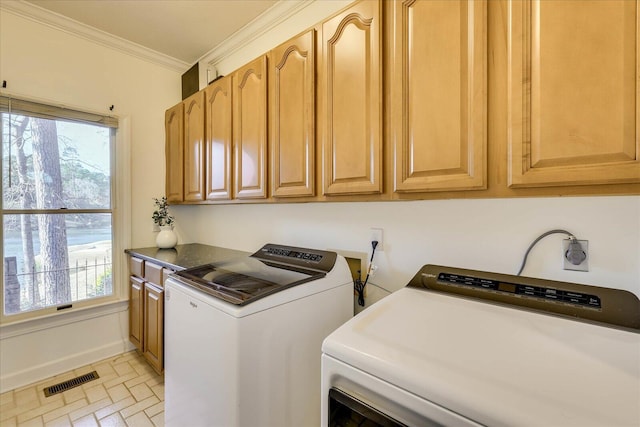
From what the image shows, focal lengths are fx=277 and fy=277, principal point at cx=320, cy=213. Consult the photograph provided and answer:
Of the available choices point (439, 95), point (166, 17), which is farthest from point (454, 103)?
point (166, 17)

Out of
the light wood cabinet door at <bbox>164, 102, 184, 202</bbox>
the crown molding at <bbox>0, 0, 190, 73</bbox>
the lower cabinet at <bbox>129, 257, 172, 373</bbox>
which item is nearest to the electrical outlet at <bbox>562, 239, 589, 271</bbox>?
the lower cabinet at <bbox>129, 257, 172, 373</bbox>

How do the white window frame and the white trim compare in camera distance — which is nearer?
the white trim

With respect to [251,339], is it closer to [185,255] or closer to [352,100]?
[352,100]

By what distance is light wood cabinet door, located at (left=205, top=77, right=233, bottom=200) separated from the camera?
6.39 ft

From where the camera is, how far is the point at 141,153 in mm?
2615

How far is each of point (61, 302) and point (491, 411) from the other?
298 cm

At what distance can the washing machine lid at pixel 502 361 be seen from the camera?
50 cm

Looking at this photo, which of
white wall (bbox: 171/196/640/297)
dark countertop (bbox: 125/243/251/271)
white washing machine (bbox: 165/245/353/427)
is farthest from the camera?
dark countertop (bbox: 125/243/251/271)

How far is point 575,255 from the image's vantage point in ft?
3.20

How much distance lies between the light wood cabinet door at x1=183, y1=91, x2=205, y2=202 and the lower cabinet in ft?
2.14

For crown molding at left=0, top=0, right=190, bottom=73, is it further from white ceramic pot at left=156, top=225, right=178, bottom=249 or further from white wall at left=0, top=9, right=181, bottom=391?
white ceramic pot at left=156, top=225, right=178, bottom=249

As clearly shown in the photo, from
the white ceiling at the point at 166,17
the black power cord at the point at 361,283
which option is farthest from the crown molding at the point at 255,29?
the black power cord at the point at 361,283

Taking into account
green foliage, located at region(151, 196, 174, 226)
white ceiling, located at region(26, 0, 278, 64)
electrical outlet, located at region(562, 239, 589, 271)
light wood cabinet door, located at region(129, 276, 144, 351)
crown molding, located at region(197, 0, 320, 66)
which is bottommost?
light wood cabinet door, located at region(129, 276, 144, 351)

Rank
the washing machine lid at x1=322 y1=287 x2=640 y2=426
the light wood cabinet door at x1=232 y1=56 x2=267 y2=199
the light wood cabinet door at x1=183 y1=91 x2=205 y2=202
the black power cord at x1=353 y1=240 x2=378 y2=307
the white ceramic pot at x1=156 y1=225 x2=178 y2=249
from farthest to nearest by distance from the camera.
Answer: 1. the white ceramic pot at x1=156 y1=225 x2=178 y2=249
2. the light wood cabinet door at x1=183 y1=91 x2=205 y2=202
3. the light wood cabinet door at x1=232 y1=56 x2=267 y2=199
4. the black power cord at x1=353 y1=240 x2=378 y2=307
5. the washing machine lid at x1=322 y1=287 x2=640 y2=426
